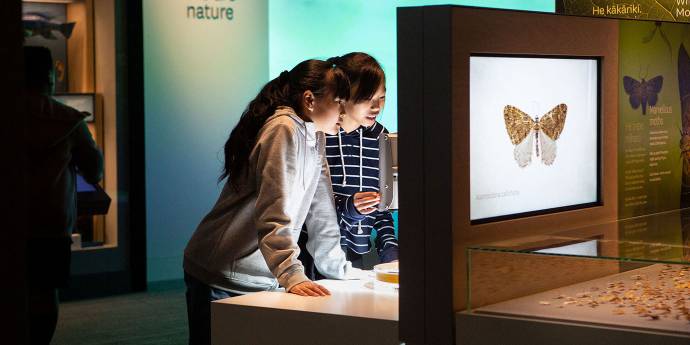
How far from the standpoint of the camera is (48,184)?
6094mm

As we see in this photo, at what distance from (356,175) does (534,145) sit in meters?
1.65

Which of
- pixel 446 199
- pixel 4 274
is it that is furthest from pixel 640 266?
pixel 4 274

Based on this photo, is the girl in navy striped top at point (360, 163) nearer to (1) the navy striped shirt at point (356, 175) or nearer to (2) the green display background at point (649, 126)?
(1) the navy striped shirt at point (356, 175)

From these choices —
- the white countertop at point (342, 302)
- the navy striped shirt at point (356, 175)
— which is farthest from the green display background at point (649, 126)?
the navy striped shirt at point (356, 175)

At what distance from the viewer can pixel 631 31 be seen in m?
2.66

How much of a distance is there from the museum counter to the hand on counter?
19mm

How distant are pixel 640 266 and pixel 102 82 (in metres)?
5.51

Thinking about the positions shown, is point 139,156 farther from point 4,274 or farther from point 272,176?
point 4,274

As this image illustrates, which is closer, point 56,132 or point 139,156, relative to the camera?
point 56,132

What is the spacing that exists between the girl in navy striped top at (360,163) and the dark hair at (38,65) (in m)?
2.90

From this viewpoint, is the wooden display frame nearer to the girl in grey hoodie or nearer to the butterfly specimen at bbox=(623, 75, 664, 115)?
the butterfly specimen at bbox=(623, 75, 664, 115)

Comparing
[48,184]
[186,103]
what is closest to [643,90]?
[48,184]

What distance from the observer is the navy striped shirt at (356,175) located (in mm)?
3875

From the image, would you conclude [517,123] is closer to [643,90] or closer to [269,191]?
[643,90]
